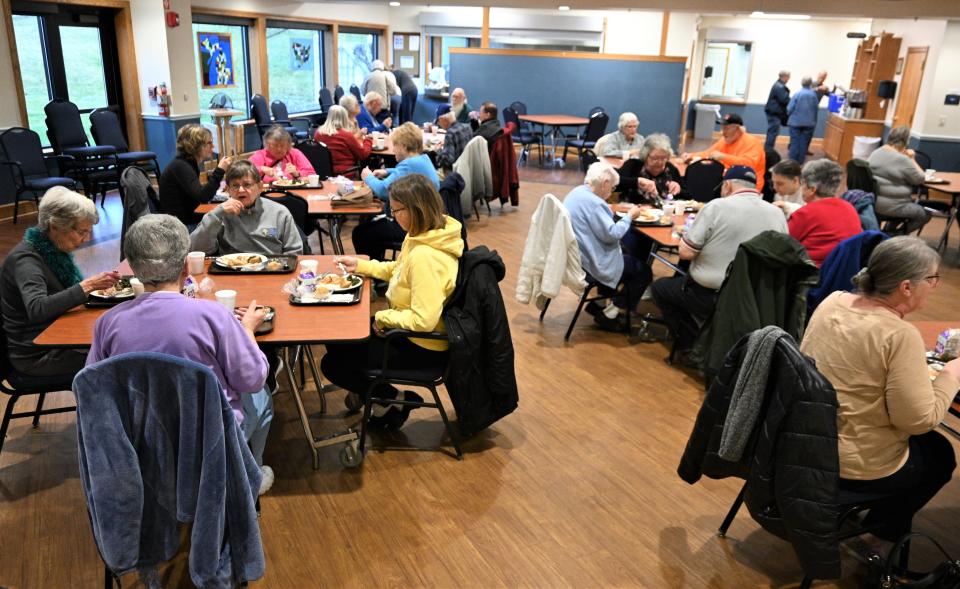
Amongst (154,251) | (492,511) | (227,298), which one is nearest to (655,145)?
(492,511)

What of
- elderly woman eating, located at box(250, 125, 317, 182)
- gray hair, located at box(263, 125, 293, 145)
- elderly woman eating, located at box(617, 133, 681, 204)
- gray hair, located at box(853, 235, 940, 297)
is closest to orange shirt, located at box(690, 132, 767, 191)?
elderly woman eating, located at box(617, 133, 681, 204)

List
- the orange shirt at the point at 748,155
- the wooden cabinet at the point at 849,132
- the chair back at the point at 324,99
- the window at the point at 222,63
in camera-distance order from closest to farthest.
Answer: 1. the orange shirt at the point at 748,155
2. the window at the point at 222,63
3. the wooden cabinet at the point at 849,132
4. the chair back at the point at 324,99

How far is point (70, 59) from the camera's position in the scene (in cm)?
845

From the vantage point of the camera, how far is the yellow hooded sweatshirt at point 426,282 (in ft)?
9.32

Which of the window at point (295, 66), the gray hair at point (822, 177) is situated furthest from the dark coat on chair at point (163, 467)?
the window at point (295, 66)

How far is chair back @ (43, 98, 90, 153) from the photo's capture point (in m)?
7.51

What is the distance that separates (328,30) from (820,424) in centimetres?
1335

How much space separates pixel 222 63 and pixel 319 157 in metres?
6.29

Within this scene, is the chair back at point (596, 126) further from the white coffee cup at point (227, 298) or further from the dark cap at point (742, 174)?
the white coffee cup at point (227, 298)

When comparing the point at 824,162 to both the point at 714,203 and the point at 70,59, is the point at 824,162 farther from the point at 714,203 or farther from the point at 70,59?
the point at 70,59

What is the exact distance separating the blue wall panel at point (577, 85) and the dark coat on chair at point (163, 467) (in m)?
11.0

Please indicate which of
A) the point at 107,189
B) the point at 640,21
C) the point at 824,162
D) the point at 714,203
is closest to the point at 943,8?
the point at 640,21

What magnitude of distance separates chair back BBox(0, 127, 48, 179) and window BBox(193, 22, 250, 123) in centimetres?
358

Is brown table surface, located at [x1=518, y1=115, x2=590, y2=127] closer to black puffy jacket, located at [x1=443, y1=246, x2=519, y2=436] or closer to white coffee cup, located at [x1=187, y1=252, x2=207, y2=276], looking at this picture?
black puffy jacket, located at [x1=443, y1=246, x2=519, y2=436]
